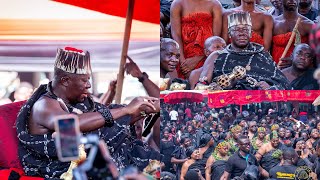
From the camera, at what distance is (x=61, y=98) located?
4215 mm

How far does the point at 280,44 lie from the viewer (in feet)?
15.4

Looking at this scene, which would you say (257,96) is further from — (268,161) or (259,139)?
(268,161)

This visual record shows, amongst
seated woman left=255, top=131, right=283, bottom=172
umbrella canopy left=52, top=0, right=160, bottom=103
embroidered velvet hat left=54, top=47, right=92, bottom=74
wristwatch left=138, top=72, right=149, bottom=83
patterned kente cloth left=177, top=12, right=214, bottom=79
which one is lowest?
seated woman left=255, top=131, right=283, bottom=172

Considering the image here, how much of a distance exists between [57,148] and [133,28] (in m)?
1.02

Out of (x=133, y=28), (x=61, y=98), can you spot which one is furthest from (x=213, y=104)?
(x=61, y=98)

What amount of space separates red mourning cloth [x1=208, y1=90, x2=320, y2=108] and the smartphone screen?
108 cm

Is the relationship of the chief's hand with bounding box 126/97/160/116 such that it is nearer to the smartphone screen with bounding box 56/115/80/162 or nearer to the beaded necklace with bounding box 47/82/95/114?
the beaded necklace with bounding box 47/82/95/114

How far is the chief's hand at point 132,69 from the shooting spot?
453cm

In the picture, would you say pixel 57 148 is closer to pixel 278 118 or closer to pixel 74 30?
pixel 74 30

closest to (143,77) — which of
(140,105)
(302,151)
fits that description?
(140,105)

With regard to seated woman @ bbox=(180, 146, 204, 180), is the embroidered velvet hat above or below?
above

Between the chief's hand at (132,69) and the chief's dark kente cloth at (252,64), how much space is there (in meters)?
0.55

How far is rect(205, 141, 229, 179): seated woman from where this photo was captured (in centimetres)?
464

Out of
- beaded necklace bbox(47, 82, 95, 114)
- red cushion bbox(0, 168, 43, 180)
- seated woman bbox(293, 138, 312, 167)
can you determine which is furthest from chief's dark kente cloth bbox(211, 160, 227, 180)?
red cushion bbox(0, 168, 43, 180)
